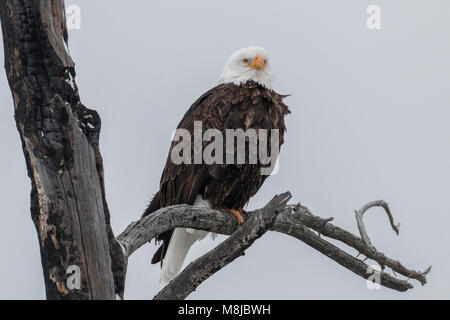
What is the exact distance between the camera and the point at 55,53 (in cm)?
362

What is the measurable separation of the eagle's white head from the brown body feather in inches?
7.6

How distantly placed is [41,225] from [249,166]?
235 centimetres

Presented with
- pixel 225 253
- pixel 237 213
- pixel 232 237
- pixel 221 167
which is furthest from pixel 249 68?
pixel 225 253

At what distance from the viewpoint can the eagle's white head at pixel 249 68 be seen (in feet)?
20.3

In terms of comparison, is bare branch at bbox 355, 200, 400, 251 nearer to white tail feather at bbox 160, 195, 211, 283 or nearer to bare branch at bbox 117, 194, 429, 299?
bare branch at bbox 117, 194, 429, 299

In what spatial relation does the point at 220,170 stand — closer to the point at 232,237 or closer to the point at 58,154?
the point at 232,237

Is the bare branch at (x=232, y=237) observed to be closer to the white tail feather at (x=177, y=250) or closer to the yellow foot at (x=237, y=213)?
the yellow foot at (x=237, y=213)

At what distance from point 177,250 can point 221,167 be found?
883 millimetres

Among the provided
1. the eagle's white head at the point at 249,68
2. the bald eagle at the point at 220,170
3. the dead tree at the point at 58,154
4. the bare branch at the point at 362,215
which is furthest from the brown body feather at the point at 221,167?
the dead tree at the point at 58,154

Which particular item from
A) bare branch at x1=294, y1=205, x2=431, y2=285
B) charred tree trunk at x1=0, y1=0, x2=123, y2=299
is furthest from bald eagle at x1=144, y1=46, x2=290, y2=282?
charred tree trunk at x1=0, y1=0, x2=123, y2=299

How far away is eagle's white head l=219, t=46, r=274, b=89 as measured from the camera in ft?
20.3

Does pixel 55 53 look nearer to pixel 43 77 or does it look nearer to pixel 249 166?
pixel 43 77

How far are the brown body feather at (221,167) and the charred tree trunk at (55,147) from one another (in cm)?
201

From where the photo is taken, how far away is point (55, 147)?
11.8 feet
